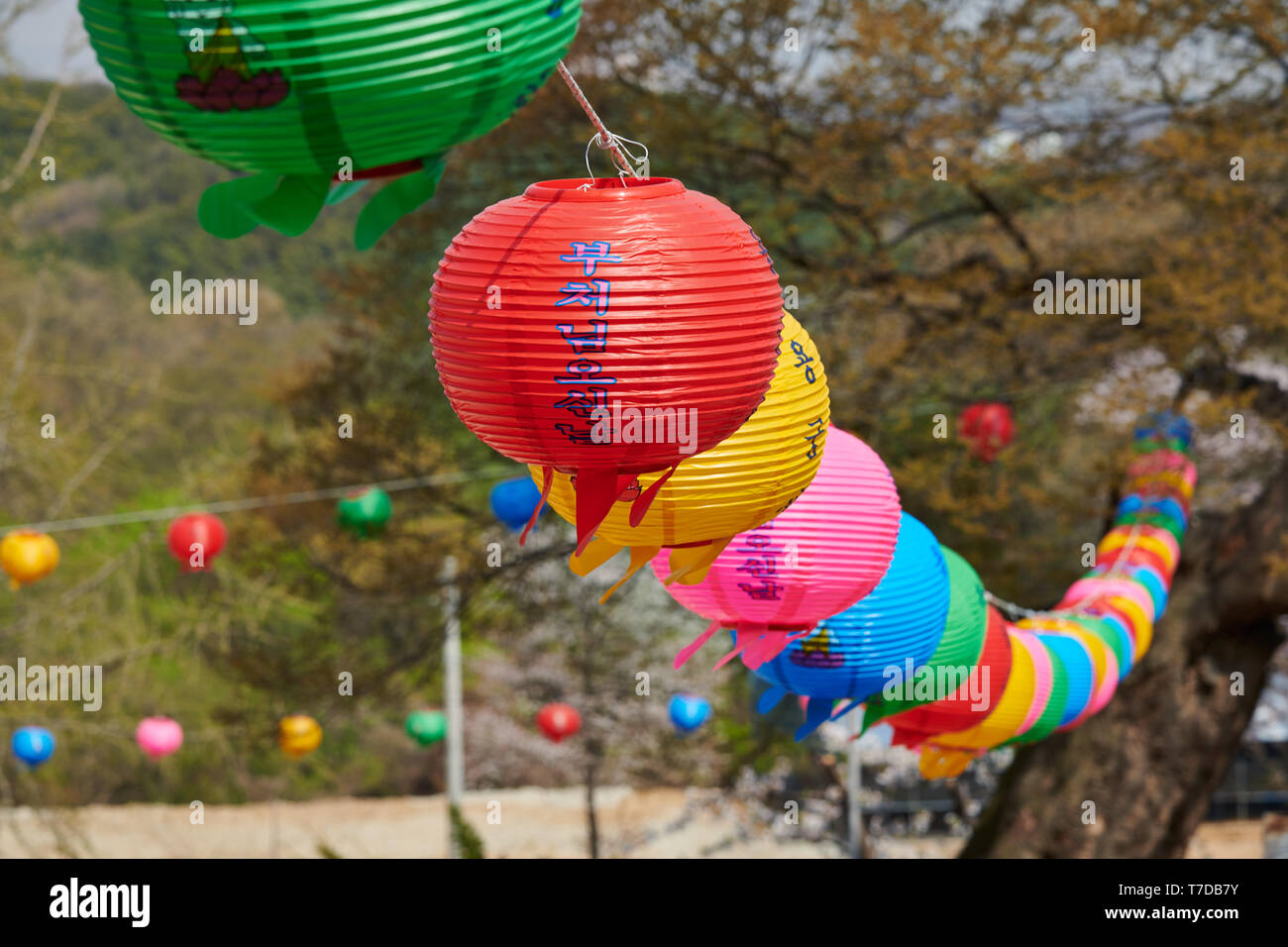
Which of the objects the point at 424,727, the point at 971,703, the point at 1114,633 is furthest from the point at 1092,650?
the point at 424,727

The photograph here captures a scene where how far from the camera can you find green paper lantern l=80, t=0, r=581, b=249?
5.72 ft

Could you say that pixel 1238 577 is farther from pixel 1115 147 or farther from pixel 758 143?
pixel 758 143

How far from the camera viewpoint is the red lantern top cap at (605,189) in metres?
2.36

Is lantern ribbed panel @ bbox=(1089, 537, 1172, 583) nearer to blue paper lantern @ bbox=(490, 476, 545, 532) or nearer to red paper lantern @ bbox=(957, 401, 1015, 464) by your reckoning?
red paper lantern @ bbox=(957, 401, 1015, 464)

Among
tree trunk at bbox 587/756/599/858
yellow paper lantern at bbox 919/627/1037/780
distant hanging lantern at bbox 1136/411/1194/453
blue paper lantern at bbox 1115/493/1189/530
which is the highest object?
distant hanging lantern at bbox 1136/411/1194/453

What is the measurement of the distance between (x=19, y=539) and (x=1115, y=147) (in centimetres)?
729

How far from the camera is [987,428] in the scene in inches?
331

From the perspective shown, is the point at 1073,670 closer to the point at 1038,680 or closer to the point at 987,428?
the point at 1038,680

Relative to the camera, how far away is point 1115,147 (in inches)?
349

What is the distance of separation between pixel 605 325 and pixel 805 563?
1.22 m

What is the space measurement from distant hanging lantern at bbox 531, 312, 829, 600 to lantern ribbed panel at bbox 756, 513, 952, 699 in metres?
0.76

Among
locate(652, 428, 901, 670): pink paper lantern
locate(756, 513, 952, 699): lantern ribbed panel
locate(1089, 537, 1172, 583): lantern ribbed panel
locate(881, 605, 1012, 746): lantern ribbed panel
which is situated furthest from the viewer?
locate(1089, 537, 1172, 583): lantern ribbed panel

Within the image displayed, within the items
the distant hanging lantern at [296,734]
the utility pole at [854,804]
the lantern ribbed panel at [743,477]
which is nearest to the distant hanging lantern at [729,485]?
the lantern ribbed panel at [743,477]

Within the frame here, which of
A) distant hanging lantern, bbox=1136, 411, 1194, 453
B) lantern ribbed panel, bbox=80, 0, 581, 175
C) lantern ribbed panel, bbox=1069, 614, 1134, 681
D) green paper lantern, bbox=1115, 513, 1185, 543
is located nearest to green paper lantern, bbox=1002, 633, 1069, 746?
lantern ribbed panel, bbox=1069, 614, 1134, 681
